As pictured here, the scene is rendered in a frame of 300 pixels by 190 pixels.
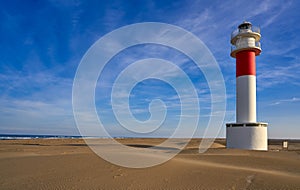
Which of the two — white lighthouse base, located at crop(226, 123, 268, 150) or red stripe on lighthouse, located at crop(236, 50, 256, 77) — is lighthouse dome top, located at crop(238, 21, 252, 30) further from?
white lighthouse base, located at crop(226, 123, 268, 150)

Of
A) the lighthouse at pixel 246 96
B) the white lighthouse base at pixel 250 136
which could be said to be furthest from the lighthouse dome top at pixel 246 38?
the white lighthouse base at pixel 250 136

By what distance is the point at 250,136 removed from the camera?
56.5 feet

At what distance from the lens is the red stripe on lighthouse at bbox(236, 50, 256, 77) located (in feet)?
61.7

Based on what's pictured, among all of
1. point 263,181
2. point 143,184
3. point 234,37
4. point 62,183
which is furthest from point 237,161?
point 234,37

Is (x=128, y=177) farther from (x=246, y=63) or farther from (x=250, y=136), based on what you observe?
(x=246, y=63)

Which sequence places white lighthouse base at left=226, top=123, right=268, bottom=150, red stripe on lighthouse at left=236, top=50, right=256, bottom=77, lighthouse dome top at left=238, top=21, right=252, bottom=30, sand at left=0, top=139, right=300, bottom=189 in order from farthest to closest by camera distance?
lighthouse dome top at left=238, top=21, right=252, bottom=30 → red stripe on lighthouse at left=236, top=50, right=256, bottom=77 → white lighthouse base at left=226, top=123, right=268, bottom=150 → sand at left=0, top=139, right=300, bottom=189

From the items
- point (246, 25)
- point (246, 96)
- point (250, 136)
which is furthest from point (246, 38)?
point (250, 136)

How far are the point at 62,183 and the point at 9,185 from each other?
1450 millimetres

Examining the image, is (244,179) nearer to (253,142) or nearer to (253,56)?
(253,142)

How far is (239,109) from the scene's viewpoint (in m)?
18.9

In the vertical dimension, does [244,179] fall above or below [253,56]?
below

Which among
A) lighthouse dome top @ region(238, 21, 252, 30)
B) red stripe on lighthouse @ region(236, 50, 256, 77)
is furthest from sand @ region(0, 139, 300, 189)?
lighthouse dome top @ region(238, 21, 252, 30)

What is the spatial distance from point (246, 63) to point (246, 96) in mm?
2776

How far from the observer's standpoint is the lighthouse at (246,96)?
17.2 m
